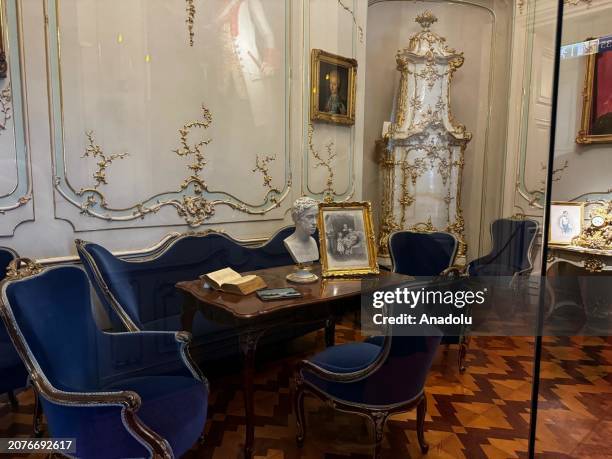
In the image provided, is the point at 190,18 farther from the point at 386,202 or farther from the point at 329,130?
the point at 386,202

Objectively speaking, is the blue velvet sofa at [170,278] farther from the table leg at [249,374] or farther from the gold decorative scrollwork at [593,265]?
the gold decorative scrollwork at [593,265]

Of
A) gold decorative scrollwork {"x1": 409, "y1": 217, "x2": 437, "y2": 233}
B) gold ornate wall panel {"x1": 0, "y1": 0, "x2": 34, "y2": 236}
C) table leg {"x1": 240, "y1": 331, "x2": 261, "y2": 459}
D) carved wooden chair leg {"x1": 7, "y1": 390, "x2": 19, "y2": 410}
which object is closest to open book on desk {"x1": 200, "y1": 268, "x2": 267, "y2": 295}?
table leg {"x1": 240, "y1": 331, "x2": 261, "y2": 459}

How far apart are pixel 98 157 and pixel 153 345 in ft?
3.01

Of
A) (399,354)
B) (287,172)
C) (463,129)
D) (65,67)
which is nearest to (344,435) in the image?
(399,354)

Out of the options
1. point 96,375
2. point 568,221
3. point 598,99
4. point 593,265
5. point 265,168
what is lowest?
point 96,375

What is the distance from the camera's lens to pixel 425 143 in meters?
2.82

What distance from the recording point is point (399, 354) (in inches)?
47.1

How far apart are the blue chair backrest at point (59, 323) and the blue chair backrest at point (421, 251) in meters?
1.64

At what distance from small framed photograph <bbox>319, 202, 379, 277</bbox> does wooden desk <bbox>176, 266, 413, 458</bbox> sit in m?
0.06

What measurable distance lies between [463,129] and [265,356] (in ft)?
6.27

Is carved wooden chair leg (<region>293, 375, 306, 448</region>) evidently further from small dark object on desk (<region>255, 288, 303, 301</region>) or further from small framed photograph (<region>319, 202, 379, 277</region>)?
small framed photograph (<region>319, 202, 379, 277</region>)

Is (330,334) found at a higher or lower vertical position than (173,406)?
lower

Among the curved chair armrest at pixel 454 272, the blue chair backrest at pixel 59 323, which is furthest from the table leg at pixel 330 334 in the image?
the blue chair backrest at pixel 59 323

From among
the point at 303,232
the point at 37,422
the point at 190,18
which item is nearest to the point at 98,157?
the point at 190,18
